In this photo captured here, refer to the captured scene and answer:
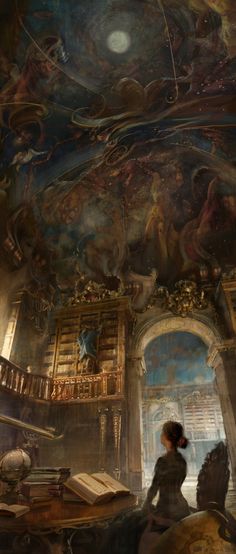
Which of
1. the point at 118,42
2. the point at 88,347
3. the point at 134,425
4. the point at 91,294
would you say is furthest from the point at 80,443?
the point at 118,42

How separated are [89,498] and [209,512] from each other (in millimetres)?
1177

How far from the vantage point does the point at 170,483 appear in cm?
325

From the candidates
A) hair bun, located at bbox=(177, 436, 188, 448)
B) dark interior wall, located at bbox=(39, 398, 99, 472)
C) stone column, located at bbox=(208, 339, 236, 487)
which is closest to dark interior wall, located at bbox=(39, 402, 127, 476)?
dark interior wall, located at bbox=(39, 398, 99, 472)

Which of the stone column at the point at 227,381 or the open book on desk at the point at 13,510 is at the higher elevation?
the stone column at the point at 227,381

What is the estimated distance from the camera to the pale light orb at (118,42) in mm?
7449

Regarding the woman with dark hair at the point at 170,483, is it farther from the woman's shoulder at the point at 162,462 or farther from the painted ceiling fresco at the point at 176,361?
the painted ceiling fresco at the point at 176,361

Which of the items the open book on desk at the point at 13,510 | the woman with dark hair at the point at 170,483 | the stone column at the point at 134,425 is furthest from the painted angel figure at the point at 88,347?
the open book on desk at the point at 13,510

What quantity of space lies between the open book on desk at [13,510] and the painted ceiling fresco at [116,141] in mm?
6637

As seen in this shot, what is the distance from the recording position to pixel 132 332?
1051cm

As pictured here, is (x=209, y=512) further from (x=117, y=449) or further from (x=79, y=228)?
(x=79, y=228)

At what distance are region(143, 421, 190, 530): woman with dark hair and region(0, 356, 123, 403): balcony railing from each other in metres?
5.11

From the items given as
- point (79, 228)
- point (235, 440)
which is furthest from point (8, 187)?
point (235, 440)

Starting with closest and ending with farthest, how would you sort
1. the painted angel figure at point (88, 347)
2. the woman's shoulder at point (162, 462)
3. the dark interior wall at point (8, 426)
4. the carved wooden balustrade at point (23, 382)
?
the woman's shoulder at point (162, 462), the dark interior wall at point (8, 426), the carved wooden balustrade at point (23, 382), the painted angel figure at point (88, 347)

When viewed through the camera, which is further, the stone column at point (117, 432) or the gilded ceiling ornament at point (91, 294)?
the gilded ceiling ornament at point (91, 294)
